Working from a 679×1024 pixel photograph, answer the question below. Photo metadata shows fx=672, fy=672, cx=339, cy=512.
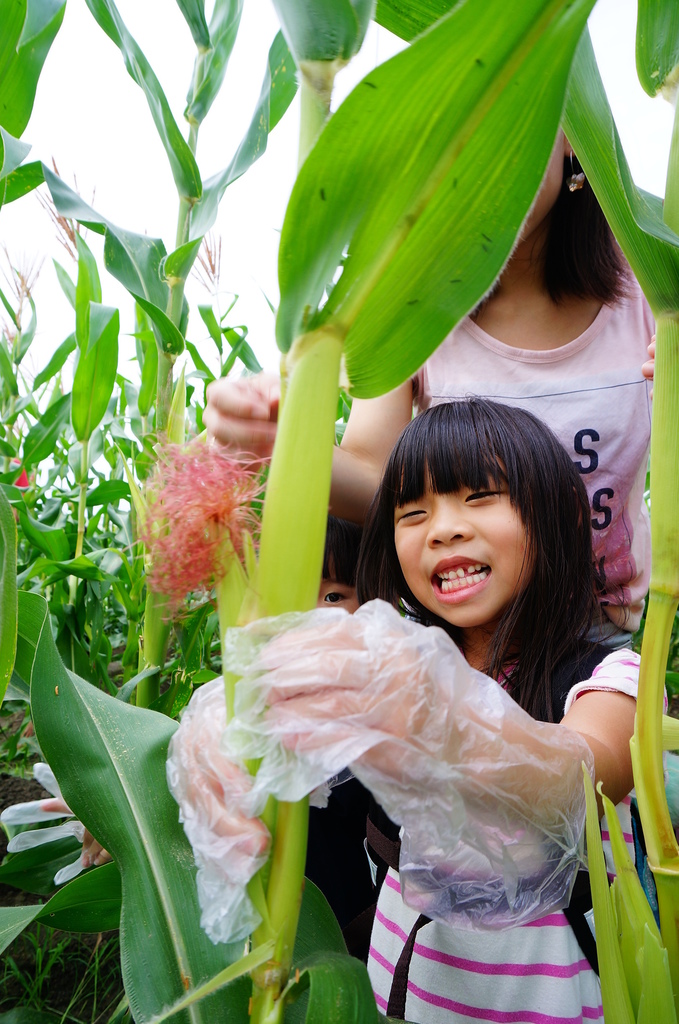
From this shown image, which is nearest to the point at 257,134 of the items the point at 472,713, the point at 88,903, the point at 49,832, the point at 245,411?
the point at 245,411

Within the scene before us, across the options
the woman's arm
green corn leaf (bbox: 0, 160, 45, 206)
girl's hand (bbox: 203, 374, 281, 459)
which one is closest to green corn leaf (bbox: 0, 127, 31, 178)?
green corn leaf (bbox: 0, 160, 45, 206)

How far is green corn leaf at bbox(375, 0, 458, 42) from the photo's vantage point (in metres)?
0.44

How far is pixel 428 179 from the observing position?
36cm

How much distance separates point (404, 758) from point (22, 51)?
0.75 metres

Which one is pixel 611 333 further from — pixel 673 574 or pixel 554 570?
pixel 673 574

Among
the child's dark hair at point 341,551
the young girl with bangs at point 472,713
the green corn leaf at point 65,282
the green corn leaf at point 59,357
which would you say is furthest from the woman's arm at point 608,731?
the green corn leaf at point 65,282

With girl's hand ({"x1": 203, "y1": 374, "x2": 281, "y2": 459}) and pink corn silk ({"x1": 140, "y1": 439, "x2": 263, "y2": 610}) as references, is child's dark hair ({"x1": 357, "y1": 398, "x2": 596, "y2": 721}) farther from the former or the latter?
pink corn silk ({"x1": 140, "y1": 439, "x2": 263, "y2": 610})

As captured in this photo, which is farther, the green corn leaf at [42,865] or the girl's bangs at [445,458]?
the green corn leaf at [42,865]

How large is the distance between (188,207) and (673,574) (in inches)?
32.9

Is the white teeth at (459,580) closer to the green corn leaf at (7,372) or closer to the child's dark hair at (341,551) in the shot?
the child's dark hair at (341,551)

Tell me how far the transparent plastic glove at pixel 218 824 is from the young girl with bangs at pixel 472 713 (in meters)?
0.04

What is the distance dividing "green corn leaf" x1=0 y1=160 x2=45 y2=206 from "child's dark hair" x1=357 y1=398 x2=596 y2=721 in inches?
22.6

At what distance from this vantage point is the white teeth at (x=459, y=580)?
76cm

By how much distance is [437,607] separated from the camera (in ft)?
2.62
